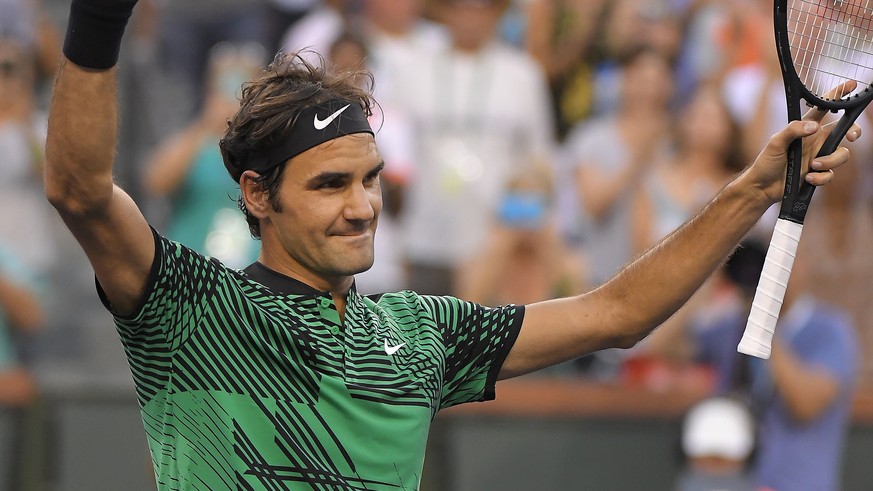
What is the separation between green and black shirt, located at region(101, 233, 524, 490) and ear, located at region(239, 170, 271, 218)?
0.48 ft

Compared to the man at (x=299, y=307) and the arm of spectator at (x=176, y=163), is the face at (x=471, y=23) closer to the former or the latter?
the arm of spectator at (x=176, y=163)

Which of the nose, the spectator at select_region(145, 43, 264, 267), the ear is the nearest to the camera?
the nose

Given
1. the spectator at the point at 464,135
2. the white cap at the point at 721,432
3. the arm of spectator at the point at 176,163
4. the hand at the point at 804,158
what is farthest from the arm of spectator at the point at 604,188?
the hand at the point at 804,158

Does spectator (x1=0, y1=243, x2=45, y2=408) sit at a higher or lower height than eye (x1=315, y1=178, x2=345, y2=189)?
higher

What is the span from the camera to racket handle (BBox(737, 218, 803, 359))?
3512 mm

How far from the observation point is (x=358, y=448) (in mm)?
3289

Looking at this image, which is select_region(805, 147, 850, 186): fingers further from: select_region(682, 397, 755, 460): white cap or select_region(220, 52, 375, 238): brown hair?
select_region(682, 397, 755, 460): white cap

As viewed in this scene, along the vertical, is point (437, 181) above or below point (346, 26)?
below

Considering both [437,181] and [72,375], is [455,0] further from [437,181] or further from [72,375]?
[72,375]

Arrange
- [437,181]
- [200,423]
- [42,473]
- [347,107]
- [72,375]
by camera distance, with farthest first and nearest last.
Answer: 1. [437,181]
2. [72,375]
3. [42,473]
4. [347,107]
5. [200,423]

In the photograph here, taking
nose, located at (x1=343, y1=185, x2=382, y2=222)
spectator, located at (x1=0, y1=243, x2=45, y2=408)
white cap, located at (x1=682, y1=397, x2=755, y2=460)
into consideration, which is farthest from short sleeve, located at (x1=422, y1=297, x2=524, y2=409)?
spectator, located at (x1=0, y1=243, x2=45, y2=408)

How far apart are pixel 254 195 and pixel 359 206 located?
29cm

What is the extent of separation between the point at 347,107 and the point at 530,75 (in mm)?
5187

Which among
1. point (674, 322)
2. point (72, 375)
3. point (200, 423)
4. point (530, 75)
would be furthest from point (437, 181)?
point (200, 423)
